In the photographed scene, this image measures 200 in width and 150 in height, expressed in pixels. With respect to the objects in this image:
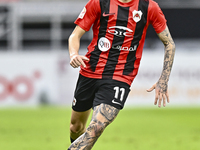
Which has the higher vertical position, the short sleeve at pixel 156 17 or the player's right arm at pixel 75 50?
the short sleeve at pixel 156 17

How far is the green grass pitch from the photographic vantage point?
8367 millimetres

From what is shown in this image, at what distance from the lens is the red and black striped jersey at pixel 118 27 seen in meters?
5.52

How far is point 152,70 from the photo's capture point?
53.6 feet

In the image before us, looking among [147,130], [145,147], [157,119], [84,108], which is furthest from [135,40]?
[157,119]

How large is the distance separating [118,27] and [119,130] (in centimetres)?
580

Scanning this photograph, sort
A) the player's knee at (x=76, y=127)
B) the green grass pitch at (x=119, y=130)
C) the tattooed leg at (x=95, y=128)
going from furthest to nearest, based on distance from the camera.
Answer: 1. the green grass pitch at (x=119, y=130)
2. the player's knee at (x=76, y=127)
3. the tattooed leg at (x=95, y=128)

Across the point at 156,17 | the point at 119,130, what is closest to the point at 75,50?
the point at 156,17

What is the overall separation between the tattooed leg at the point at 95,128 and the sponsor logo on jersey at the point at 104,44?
2.60 ft

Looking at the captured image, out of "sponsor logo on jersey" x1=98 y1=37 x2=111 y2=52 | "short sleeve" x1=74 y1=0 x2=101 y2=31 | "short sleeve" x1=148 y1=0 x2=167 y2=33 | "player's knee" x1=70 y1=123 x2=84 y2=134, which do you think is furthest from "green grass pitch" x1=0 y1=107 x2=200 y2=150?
"short sleeve" x1=74 y1=0 x2=101 y2=31

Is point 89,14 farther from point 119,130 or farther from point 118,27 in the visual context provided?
point 119,130

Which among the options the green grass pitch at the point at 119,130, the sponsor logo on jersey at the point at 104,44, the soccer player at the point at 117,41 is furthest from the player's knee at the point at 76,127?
the green grass pitch at the point at 119,130

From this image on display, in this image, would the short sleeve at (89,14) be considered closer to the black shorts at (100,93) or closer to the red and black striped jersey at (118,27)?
the red and black striped jersey at (118,27)

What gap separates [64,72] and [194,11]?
10.2 metres

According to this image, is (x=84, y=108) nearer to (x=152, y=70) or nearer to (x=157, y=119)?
(x=157, y=119)
